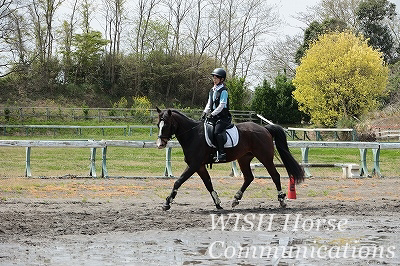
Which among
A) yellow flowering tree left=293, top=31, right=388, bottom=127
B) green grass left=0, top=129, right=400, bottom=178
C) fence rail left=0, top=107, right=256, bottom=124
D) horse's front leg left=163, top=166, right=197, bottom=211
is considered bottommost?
green grass left=0, top=129, right=400, bottom=178

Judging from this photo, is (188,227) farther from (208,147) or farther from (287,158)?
(287,158)

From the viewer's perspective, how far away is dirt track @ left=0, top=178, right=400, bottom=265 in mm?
8297

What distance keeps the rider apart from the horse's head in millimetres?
721

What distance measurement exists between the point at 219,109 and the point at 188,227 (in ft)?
9.28

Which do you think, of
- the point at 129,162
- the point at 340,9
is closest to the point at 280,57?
the point at 340,9

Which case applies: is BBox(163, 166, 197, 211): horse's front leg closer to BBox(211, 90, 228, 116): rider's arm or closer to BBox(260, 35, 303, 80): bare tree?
BBox(211, 90, 228, 116): rider's arm

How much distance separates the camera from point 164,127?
12.6 meters

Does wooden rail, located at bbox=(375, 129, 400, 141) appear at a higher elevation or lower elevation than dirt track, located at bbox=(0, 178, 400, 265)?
higher

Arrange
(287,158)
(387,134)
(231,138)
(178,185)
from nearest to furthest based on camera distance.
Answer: (178,185) < (231,138) < (287,158) < (387,134)

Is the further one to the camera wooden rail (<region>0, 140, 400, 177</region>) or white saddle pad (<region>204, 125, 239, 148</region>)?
wooden rail (<region>0, 140, 400, 177</region>)

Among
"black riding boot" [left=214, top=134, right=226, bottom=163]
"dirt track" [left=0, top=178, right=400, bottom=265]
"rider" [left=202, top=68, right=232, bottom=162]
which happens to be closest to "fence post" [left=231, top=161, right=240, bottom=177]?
"dirt track" [left=0, top=178, right=400, bottom=265]

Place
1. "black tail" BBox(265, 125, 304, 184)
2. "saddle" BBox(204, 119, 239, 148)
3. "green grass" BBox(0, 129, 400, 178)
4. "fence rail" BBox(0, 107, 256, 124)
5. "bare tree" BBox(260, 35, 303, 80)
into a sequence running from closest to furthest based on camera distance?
1. "saddle" BBox(204, 119, 239, 148)
2. "black tail" BBox(265, 125, 304, 184)
3. "green grass" BBox(0, 129, 400, 178)
4. "fence rail" BBox(0, 107, 256, 124)
5. "bare tree" BBox(260, 35, 303, 80)

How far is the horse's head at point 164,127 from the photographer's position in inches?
495

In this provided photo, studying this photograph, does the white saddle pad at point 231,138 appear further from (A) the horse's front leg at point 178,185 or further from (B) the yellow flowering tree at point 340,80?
(B) the yellow flowering tree at point 340,80
